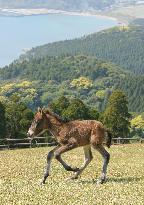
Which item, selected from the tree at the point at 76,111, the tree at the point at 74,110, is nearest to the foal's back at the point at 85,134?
the tree at the point at 74,110

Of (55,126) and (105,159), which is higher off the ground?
(55,126)

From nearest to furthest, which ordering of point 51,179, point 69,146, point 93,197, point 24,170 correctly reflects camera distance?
point 93,197
point 69,146
point 51,179
point 24,170

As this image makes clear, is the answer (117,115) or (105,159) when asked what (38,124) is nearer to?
(105,159)

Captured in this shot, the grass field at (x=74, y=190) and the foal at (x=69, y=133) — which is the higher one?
the foal at (x=69, y=133)

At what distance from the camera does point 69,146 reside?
47.8 ft

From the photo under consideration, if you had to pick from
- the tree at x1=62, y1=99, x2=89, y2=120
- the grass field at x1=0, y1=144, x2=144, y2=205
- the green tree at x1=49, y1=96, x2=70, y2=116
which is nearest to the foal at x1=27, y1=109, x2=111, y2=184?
the grass field at x1=0, y1=144, x2=144, y2=205

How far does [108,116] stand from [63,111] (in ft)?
31.1

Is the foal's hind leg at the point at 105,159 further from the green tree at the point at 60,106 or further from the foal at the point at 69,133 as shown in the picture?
the green tree at the point at 60,106

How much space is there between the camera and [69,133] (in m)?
14.9

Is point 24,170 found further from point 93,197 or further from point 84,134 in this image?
point 93,197

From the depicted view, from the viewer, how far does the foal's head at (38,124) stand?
14812 mm

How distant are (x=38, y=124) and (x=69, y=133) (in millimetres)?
1092

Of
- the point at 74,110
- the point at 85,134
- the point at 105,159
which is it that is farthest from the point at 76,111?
the point at 85,134

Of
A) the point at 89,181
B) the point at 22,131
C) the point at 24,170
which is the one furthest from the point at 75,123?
the point at 22,131
